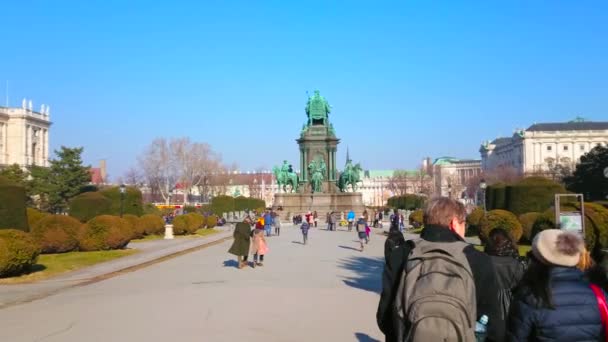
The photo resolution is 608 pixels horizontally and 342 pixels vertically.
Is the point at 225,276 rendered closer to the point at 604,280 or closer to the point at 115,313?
the point at 115,313

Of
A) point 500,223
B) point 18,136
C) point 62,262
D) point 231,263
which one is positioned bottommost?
point 231,263

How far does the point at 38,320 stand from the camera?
43.3ft

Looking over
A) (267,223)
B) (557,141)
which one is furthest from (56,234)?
(557,141)

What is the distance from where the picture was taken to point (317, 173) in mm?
71062

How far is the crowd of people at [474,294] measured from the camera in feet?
15.0

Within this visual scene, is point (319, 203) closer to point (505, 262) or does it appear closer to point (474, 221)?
point (474, 221)

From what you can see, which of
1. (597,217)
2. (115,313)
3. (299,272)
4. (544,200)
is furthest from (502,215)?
(115,313)

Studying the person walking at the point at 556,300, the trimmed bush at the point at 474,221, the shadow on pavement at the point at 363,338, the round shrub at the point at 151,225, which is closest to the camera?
the person walking at the point at 556,300

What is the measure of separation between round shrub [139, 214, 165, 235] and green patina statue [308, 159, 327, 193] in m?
24.9

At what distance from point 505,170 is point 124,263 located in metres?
123

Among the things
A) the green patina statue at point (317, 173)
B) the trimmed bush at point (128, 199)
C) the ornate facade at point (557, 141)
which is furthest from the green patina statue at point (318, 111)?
the ornate facade at point (557, 141)

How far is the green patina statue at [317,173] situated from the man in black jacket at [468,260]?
215 feet

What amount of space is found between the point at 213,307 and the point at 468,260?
34.0ft

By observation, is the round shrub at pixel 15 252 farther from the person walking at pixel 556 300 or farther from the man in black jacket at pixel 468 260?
the person walking at pixel 556 300
